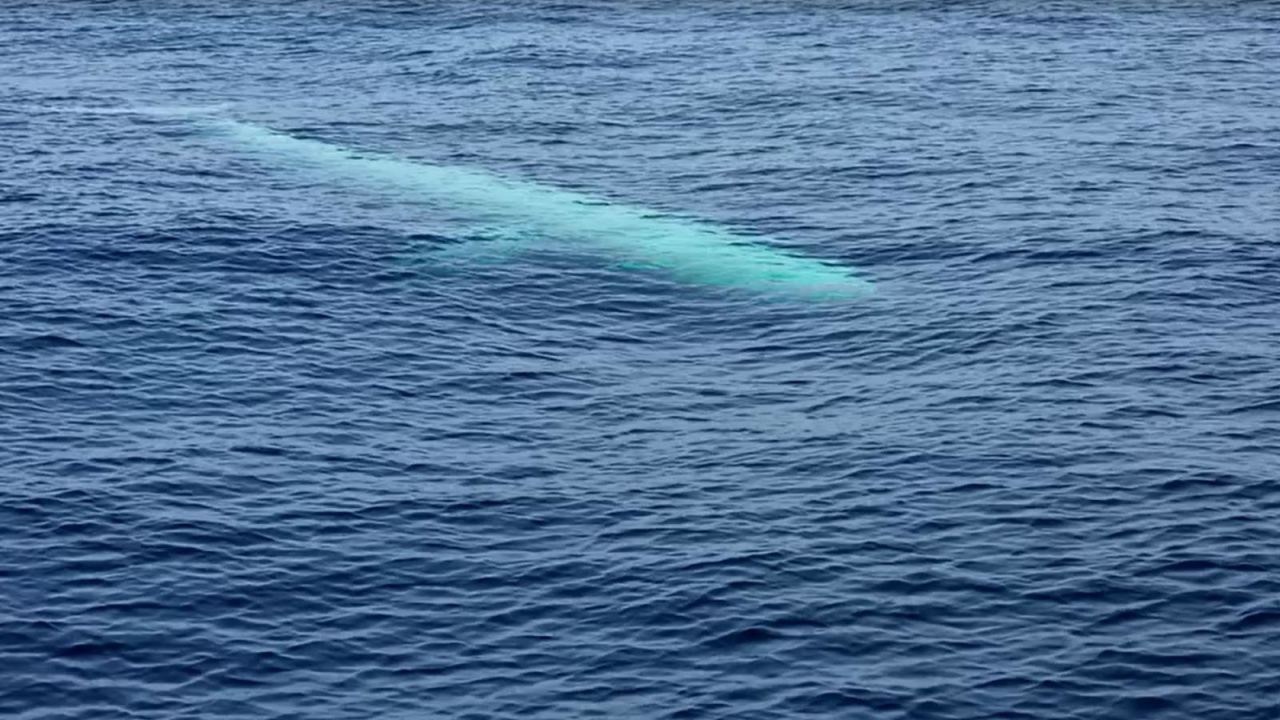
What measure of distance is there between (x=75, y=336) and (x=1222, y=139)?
54933mm

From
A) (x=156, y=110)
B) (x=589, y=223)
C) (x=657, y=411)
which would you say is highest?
(x=156, y=110)

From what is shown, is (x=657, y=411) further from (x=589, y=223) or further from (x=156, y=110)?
(x=156, y=110)

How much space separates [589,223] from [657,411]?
21.7m

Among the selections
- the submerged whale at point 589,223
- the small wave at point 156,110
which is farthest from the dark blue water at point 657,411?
the submerged whale at point 589,223

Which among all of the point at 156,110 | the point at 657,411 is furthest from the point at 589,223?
the point at 156,110

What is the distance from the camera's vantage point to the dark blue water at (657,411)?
49.5 meters

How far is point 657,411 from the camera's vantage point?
6631 centimetres

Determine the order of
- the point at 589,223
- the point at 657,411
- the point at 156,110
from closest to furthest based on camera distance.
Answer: the point at 657,411, the point at 589,223, the point at 156,110

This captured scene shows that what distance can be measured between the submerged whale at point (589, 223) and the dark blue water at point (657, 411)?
1.47 m

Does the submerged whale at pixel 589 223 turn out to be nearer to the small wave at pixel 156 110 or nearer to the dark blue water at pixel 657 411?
the dark blue water at pixel 657 411

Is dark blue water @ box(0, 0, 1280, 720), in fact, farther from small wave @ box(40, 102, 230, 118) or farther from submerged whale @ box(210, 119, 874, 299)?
submerged whale @ box(210, 119, 874, 299)

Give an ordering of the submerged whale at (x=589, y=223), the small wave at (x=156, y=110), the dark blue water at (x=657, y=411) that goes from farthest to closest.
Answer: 1. the small wave at (x=156, y=110)
2. the submerged whale at (x=589, y=223)
3. the dark blue water at (x=657, y=411)

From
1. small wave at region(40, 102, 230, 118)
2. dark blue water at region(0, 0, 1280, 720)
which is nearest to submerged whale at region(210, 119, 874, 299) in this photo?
dark blue water at region(0, 0, 1280, 720)

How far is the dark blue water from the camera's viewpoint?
49469 millimetres
